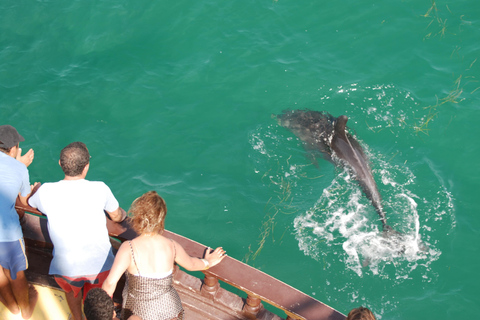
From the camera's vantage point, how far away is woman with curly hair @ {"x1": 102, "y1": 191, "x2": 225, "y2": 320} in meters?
3.78

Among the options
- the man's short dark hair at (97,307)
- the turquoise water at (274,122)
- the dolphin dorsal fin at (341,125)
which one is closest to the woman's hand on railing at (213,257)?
the man's short dark hair at (97,307)

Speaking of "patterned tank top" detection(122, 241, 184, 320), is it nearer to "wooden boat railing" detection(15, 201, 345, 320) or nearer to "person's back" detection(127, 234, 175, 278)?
"person's back" detection(127, 234, 175, 278)

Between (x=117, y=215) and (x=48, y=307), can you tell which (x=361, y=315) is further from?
(x=48, y=307)

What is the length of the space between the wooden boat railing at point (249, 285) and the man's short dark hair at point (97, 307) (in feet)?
4.42

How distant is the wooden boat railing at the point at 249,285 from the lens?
4.16m

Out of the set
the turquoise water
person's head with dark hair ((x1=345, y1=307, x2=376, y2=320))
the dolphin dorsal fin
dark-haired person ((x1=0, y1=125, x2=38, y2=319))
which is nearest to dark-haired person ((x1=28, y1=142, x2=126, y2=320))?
dark-haired person ((x1=0, y1=125, x2=38, y2=319))

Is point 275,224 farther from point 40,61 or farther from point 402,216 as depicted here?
point 40,61

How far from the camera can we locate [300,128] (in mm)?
10391

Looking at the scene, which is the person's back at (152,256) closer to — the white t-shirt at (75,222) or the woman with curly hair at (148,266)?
the woman with curly hair at (148,266)

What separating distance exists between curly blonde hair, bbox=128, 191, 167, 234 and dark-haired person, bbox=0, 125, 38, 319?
135 centimetres

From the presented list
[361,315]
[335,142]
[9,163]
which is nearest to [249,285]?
[361,315]

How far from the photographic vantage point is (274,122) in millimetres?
10695

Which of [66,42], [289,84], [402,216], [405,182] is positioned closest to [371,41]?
[289,84]

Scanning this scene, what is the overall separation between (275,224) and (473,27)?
8603 millimetres
